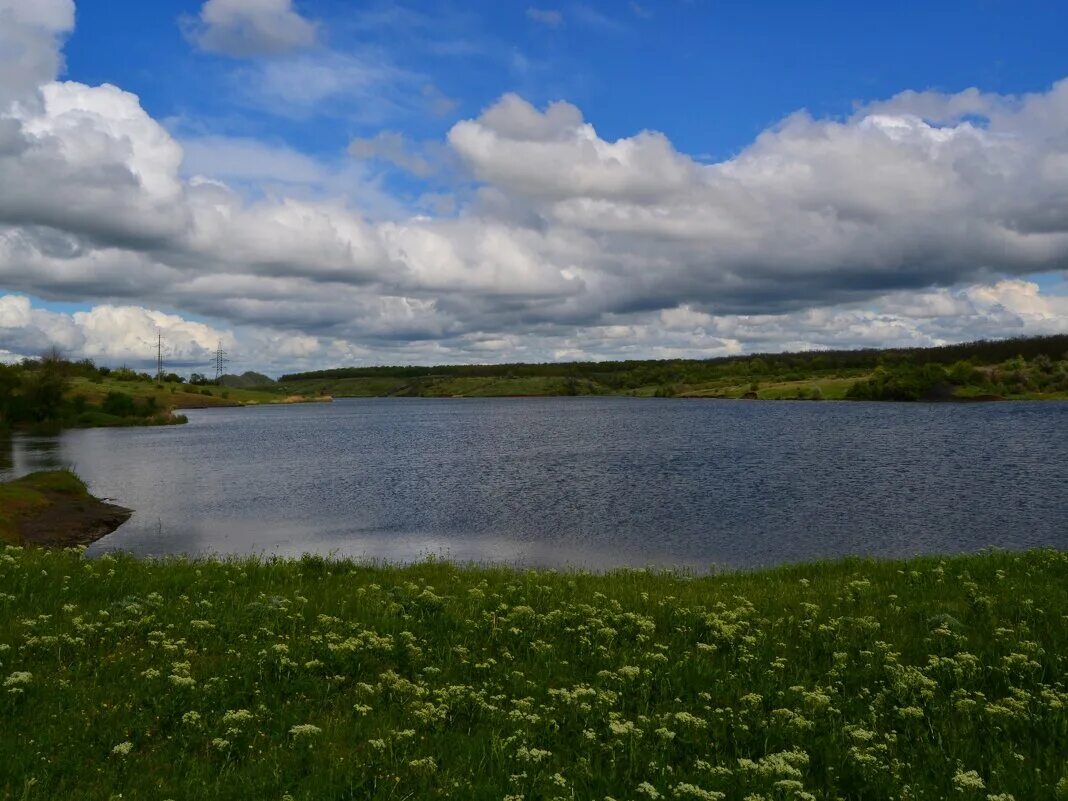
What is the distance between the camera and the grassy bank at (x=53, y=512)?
42.0 m

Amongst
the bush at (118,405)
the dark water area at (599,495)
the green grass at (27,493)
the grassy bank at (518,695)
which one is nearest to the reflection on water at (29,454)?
the dark water area at (599,495)

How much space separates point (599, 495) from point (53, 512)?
37.7 meters

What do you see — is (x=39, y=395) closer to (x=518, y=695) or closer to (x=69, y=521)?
(x=69, y=521)

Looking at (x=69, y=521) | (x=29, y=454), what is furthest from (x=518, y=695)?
(x=29, y=454)

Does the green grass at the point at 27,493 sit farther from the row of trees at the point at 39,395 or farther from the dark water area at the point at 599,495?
the row of trees at the point at 39,395

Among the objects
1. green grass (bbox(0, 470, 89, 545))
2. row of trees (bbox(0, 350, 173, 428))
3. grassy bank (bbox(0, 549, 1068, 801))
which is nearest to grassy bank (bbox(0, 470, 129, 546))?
green grass (bbox(0, 470, 89, 545))

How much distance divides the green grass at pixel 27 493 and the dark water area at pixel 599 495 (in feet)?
14.1

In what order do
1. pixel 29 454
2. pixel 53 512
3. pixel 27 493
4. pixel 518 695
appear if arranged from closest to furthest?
pixel 518 695 → pixel 53 512 → pixel 27 493 → pixel 29 454

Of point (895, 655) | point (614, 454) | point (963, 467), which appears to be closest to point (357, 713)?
point (895, 655)

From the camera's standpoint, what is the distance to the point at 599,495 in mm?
56844

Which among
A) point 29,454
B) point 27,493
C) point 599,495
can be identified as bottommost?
point 599,495

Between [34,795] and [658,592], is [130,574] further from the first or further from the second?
[658,592]

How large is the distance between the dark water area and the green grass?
169 inches

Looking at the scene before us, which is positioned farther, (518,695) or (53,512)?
(53,512)
